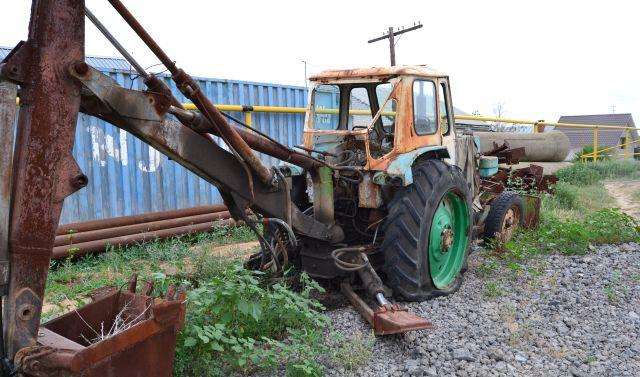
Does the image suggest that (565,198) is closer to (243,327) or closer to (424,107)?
(424,107)

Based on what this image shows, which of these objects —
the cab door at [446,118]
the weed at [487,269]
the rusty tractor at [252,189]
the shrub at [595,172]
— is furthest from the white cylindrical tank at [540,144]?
the weed at [487,269]

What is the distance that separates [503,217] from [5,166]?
5922mm

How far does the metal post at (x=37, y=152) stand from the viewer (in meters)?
2.67

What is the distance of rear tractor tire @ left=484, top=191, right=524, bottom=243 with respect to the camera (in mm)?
7148

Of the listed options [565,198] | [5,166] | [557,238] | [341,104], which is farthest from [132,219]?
[565,198]

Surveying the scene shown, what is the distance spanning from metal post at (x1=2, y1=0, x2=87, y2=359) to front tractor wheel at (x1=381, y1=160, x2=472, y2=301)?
9.51ft

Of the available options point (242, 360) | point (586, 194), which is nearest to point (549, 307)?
point (242, 360)

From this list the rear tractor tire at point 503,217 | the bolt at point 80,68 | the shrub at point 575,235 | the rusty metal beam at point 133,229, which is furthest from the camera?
Answer: the rear tractor tire at point 503,217

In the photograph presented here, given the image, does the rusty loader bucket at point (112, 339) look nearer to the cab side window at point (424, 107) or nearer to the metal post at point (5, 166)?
the metal post at point (5, 166)

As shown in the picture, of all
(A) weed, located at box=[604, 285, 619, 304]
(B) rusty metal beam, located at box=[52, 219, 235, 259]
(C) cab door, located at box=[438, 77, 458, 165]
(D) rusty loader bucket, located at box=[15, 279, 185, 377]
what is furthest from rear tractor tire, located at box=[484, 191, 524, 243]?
(D) rusty loader bucket, located at box=[15, 279, 185, 377]

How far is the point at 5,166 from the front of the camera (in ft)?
8.71

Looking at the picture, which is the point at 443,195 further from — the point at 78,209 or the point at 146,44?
the point at 78,209

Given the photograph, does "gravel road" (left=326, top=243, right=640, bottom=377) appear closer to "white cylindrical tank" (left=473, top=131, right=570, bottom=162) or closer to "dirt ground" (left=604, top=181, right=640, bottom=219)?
"dirt ground" (left=604, top=181, right=640, bottom=219)

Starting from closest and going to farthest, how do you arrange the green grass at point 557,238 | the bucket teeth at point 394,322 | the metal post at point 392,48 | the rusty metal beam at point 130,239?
the bucket teeth at point 394,322
the green grass at point 557,238
the rusty metal beam at point 130,239
the metal post at point 392,48
